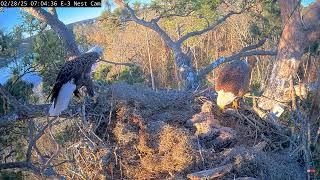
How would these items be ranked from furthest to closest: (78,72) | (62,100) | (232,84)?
1. (232,84)
2. (78,72)
3. (62,100)

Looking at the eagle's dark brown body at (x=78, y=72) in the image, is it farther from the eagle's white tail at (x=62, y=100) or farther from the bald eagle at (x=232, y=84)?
the bald eagle at (x=232, y=84)

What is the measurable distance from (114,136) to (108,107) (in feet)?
1.18

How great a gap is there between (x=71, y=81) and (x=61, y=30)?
4.78 ft

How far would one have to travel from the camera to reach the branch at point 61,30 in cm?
581

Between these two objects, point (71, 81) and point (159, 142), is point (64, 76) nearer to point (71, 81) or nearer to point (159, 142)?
point (71, 81)

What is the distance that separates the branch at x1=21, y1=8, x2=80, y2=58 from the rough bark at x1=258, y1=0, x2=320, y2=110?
3019 mm

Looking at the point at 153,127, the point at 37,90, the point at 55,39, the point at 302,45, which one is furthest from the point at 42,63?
the point at 302,45

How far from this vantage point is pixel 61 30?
235 inches

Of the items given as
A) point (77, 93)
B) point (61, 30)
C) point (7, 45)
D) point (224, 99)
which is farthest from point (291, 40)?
point (7, 45)

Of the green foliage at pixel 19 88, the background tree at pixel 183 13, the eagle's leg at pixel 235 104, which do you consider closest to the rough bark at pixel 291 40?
the background tree at pixel 183 13

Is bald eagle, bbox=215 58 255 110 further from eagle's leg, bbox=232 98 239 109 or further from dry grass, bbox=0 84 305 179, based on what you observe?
dry grass, bbox=0 84 305 179

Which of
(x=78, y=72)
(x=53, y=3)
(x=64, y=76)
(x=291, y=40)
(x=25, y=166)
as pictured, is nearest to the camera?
(x=25, y=166)

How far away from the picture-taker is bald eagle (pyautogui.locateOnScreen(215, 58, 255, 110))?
476cm

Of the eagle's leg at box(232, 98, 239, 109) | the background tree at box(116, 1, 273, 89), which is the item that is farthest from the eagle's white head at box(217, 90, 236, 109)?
the background tree at box(116, 1, 273, 89)
